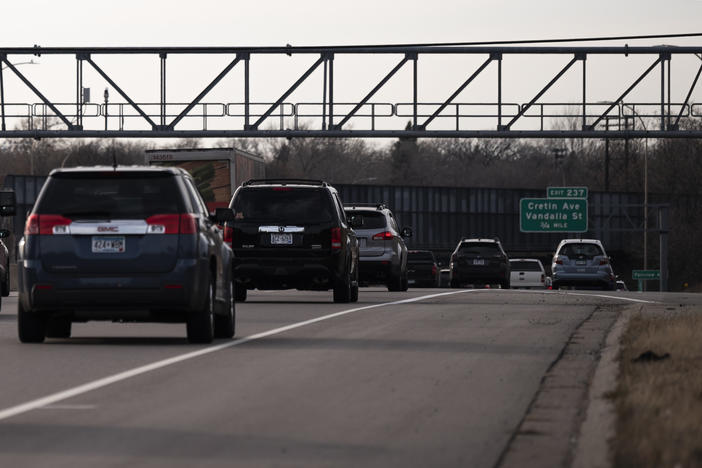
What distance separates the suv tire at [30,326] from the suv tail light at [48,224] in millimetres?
807

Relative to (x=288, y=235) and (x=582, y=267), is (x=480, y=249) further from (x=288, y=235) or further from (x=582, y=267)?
(x=288, y=235)

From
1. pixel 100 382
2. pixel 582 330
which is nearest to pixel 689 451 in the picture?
pixel 100 382

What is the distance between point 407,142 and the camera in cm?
18000

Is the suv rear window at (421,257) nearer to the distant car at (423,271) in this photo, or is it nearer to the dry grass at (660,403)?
the distant car at (423,271)

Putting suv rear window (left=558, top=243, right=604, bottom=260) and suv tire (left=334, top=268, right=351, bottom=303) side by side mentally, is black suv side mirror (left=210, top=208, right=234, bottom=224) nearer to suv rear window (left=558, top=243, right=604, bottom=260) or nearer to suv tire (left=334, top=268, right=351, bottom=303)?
suv tire (left=334, top=268, right=351, bottom=303)

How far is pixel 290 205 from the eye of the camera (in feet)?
82.3

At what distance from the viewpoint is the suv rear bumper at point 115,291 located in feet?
50.7

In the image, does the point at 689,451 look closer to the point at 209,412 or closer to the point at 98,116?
the point at 209,412

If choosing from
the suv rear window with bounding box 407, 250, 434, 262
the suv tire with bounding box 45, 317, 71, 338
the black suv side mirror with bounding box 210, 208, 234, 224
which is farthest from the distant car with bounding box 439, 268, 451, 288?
the suv tire with bounding box 45, 317, 71, 338

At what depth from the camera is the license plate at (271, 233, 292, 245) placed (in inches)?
989

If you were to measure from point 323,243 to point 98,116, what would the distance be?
28.7m

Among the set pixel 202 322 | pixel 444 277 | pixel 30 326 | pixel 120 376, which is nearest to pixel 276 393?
pixel 120 376

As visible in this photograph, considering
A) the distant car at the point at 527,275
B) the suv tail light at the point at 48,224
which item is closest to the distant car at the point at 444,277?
the distant car at the point at 527,275

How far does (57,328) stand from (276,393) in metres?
6.18
